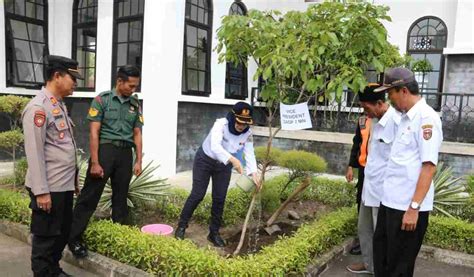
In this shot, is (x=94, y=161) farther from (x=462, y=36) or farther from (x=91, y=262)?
(x=462, y=36)

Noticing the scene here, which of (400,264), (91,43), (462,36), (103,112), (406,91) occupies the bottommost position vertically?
(400,264)

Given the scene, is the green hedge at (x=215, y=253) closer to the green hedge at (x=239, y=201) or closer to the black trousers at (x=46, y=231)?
the green hedge at (x=239, y=201)

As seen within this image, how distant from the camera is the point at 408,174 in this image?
9.30ft

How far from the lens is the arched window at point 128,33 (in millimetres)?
8219

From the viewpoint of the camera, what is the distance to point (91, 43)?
9.22m

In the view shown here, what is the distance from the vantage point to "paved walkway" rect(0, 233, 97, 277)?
11.7 ft

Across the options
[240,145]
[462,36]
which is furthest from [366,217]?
[462,36]

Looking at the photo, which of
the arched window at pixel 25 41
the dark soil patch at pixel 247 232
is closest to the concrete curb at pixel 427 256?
the dark soil patch at pixel 247 232

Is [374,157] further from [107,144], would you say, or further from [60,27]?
[60,27]

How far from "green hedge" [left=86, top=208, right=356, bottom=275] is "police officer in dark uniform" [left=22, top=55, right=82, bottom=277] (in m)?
0.54

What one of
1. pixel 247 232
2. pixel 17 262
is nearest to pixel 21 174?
pixel 17 262

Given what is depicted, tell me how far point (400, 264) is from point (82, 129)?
781 centimetres

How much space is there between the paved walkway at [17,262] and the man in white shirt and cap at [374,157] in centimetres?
251

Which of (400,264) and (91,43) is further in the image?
(91,43)
